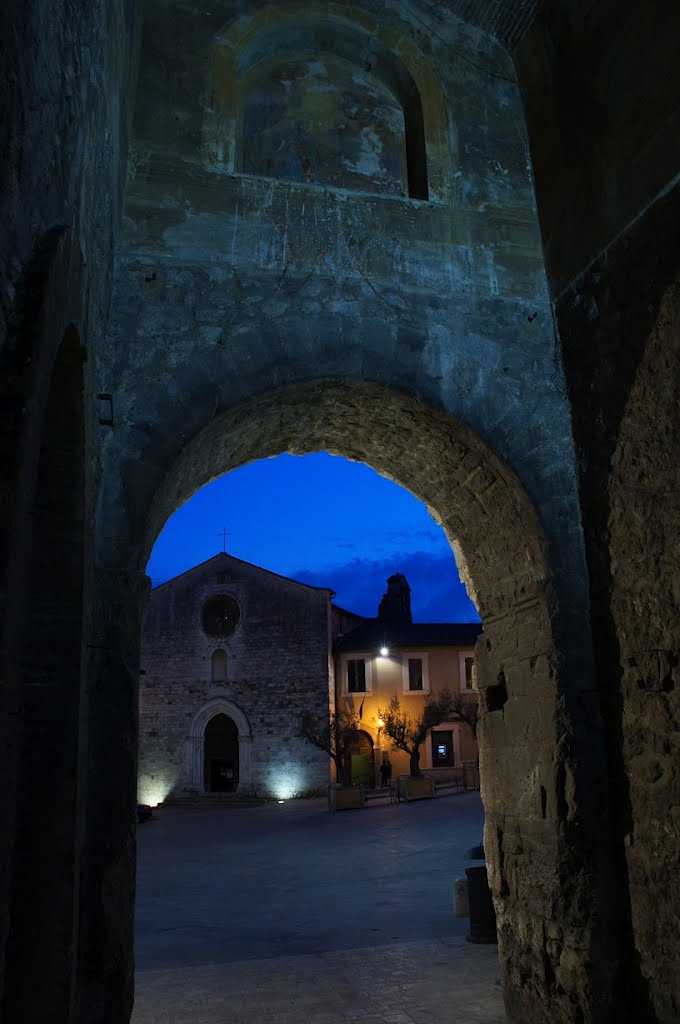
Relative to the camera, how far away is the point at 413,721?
95.9ft

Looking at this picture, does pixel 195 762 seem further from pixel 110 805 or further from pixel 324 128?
pixel 110 805

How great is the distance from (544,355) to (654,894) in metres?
3.26

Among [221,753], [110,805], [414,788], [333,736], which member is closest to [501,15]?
[110,805]

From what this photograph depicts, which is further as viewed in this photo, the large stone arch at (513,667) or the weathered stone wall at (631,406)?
the large stone arch at (513,667)

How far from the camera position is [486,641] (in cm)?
547

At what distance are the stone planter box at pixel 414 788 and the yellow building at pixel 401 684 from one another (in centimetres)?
657

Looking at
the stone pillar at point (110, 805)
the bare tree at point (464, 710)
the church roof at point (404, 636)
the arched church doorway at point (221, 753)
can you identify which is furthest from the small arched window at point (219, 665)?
the stone pillar at point (110, 805)

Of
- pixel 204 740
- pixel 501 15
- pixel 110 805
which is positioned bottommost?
pixel 204 740

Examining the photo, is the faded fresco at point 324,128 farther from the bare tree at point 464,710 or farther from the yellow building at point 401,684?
the yellow building at point 401,684

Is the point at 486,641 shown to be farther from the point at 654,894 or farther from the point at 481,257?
the point at 481,257

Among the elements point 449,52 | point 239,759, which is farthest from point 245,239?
point 239,759

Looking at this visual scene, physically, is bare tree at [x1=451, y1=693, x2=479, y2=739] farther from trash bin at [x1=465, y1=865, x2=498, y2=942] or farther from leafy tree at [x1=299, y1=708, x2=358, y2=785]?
trash bin at [x1=465, y1=865, x2=498, y2=942]

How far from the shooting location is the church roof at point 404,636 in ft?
99.3

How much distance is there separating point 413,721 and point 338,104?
2574 cm
